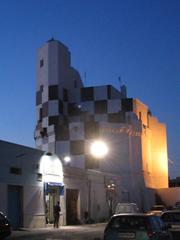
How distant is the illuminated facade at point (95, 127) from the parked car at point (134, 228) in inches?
1592

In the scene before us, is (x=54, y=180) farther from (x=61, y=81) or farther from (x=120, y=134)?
(x=61, y=81)

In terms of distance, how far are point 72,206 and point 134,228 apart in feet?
95.3

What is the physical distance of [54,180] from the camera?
129ft

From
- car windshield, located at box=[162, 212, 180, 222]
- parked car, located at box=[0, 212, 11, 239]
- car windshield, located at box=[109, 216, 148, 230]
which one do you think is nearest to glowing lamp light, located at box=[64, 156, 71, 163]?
parked car, located at box=[0, 212, 11, 239]

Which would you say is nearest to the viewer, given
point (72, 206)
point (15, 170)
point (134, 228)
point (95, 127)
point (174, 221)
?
point (134, 228)

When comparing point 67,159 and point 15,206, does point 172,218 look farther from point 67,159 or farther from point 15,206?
point 67,159

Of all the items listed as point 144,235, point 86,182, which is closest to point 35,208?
point 86,182

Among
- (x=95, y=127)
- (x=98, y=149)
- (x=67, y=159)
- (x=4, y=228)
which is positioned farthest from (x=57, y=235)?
(x=95, y=127)

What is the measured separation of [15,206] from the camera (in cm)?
3428

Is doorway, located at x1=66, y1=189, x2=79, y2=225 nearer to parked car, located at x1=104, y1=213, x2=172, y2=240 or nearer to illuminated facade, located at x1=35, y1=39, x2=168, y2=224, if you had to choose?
illuminated facade, located at x1=35, y1=39, x2=168, y2=224

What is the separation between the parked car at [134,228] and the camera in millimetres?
15266

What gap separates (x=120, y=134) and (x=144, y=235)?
4928 cm

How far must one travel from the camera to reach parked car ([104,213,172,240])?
1527 cm

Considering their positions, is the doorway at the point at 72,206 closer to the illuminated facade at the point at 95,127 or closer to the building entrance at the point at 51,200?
the building entrance at the point at 51,200
